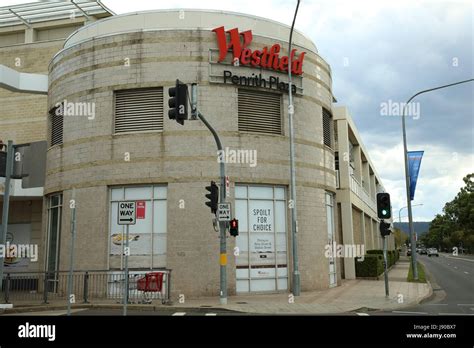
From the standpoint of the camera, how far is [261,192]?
66.0 feet

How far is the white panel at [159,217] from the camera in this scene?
1898cm

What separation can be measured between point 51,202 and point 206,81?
930cm

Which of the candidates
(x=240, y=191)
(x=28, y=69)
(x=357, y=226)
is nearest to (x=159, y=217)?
(x=240, y=191)

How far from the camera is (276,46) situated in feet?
68.0

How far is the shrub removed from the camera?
27875mm

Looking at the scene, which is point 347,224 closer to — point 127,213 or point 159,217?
point 159,217

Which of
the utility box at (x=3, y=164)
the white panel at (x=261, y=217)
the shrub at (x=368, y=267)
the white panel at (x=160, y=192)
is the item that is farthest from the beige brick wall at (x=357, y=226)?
the utility box at (x=3, y=164)

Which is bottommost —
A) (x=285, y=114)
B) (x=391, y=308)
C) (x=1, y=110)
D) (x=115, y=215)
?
(x=391, y=308)

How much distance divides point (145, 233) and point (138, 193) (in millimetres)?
1711

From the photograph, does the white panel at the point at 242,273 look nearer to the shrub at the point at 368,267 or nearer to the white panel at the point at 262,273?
the white panel at the point at 262,273

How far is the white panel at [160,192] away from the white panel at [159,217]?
0.81 ft
